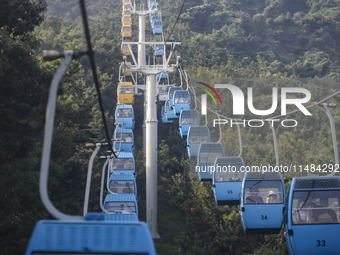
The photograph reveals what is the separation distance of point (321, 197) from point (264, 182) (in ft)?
11.9

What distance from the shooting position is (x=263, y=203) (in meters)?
18.5

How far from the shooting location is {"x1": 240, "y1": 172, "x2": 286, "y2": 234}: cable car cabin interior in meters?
18.3

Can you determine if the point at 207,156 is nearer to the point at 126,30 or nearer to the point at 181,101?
the point at 181,101

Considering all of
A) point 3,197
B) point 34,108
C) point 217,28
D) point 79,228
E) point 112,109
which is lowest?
point 79,228

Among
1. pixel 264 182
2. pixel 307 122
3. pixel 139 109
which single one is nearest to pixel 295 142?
pixel 307 122

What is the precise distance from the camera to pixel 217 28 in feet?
282

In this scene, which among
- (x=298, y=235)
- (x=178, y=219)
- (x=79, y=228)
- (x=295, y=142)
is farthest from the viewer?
(x=295, y=142)

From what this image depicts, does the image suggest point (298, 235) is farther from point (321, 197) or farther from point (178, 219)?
point (178, 219)

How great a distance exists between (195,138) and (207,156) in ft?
16.4

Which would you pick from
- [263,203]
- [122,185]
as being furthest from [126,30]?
[263,203]

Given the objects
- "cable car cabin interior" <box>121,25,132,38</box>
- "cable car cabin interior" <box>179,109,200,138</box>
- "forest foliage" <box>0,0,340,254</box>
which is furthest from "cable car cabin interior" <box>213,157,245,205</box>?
"cable car cabin interior" <box>121,25,132,38</box>

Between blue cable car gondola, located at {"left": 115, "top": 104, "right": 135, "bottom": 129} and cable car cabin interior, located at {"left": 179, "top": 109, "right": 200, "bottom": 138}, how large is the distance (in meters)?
8.18

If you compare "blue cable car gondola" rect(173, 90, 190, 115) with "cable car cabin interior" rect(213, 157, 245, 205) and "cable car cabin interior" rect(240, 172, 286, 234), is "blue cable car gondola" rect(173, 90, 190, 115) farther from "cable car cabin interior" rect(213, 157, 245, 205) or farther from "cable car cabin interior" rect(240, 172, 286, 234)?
"cable car cabin interior" rect(240, 172, 286, 234)

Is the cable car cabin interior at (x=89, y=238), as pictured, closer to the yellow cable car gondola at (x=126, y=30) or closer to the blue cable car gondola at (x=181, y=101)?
the blue cable car gondola at (x=181, y=101)
